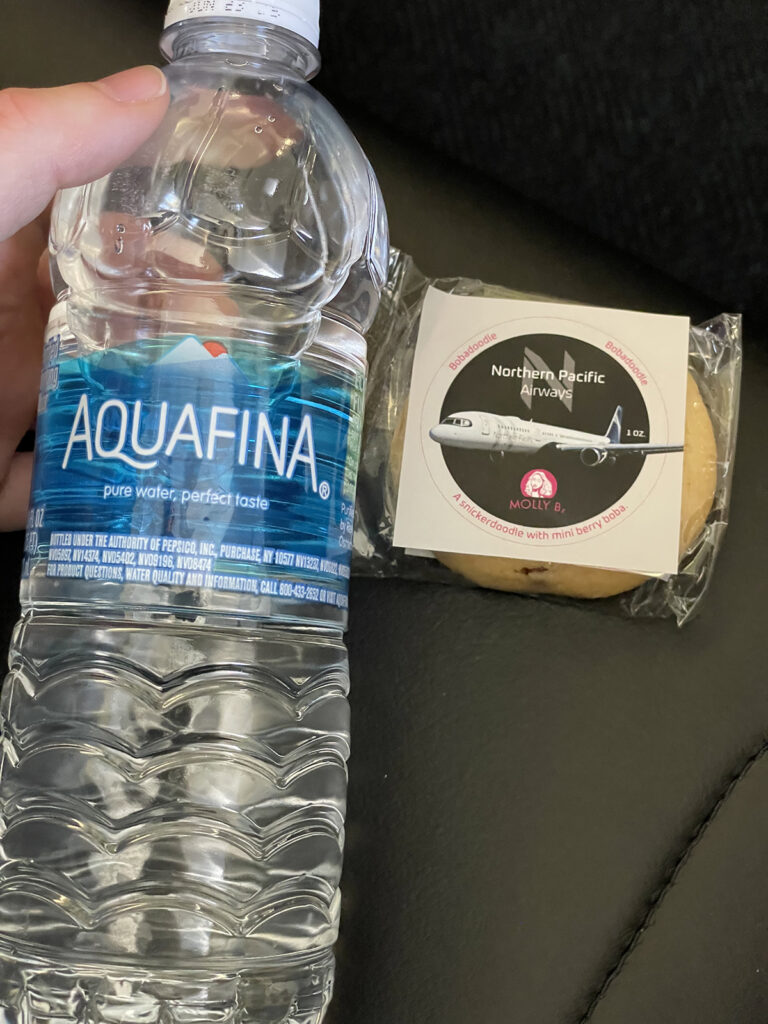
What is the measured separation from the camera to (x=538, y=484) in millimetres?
770

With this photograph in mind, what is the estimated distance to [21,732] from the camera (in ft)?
2.16

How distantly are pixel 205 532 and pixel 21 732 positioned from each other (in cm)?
24

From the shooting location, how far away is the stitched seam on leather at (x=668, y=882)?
0.72 meters

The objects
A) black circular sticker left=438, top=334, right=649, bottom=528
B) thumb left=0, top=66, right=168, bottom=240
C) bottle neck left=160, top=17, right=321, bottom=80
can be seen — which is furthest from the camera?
black circular sticker left=438, top=334, right=649, bottom=528

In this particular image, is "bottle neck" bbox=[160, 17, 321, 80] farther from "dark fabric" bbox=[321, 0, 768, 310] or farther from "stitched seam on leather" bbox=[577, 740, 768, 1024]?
"stitched seam on leather" bbox=[577, 740, 768, 1024]

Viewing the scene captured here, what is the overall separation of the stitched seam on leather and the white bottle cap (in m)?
0.68

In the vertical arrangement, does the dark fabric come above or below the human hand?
above

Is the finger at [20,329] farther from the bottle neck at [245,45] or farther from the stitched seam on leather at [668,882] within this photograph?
the stitched seam on leather at [668,882]

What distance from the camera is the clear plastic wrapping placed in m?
0.78

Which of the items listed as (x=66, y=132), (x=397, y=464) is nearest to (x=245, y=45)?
(x=66, y=132)

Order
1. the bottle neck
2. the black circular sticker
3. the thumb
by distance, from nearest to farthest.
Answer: the thumb < the bottle neck < the black circular sticker

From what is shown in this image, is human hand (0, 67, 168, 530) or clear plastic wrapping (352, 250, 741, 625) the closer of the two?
human hand (0, 67, 168, 530)

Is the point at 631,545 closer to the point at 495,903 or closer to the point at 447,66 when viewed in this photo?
the point at 495,903

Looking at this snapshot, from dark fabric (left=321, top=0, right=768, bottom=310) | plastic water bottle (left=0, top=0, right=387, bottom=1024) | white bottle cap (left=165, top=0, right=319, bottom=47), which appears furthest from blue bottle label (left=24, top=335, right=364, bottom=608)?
dark fabric (left=321, top=0, right=768, bottom=310)
